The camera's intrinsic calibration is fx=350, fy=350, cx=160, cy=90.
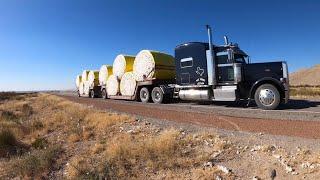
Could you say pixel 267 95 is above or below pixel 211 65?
below

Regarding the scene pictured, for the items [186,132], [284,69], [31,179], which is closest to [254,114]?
[284,69]

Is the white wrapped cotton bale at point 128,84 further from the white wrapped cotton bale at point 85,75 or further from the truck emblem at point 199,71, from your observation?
the white wrapped cotton bale at point 85,75

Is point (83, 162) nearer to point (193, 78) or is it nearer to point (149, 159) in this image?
point (149, 159)

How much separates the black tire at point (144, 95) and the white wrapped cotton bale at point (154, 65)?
2.70ft

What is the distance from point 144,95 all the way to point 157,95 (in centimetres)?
192

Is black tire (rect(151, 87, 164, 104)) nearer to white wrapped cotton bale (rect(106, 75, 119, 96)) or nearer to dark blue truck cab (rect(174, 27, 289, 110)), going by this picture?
dark blue truck cab (rect(174, 27, 289, 110))

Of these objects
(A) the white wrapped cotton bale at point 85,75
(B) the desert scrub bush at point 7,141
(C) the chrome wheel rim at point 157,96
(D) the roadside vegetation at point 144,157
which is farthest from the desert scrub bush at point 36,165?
(A) the white wrapped cotton bale at point 85,75

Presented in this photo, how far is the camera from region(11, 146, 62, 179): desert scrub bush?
9.70 metres

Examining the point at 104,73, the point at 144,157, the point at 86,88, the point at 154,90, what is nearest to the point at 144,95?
the point at 154,90

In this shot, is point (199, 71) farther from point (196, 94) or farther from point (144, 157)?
point (144, 157)

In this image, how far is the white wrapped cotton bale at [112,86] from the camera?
30.5 m

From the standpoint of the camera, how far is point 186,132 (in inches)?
432

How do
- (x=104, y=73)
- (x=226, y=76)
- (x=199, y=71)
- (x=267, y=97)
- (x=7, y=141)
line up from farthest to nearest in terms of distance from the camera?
(x=104, y=73) < (x=199, y=71) < (x=226, y=76) < (x=267, y=97) < (x=7, y=141)

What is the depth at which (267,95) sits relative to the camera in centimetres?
1580
